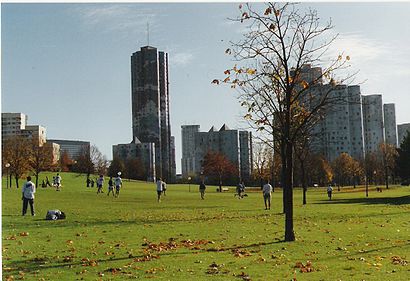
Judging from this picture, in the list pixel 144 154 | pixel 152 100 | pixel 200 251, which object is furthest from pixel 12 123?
pixel 200 251

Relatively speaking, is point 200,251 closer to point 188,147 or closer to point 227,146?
point 227,146

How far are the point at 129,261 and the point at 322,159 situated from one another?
329 feet

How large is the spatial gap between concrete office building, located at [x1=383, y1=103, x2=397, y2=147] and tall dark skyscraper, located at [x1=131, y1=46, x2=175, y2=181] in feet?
192

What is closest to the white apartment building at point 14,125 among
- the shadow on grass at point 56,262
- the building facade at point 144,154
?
the building facade at point 144,154

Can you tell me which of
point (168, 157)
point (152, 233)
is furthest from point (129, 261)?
point (168, 157)

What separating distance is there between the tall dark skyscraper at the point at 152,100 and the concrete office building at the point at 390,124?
58625 millimetres

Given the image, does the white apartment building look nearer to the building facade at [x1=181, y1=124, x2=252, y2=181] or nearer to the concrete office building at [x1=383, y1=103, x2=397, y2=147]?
the building facade at [x1=181, y1=124, x2=252, y2=181]

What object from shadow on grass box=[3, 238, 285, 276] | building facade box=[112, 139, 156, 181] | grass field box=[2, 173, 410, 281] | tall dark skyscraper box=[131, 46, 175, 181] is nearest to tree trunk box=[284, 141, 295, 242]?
grass field box=[2, 173, 410, 281]

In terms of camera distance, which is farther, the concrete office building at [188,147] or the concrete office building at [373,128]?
the concrete office building at [188,147]

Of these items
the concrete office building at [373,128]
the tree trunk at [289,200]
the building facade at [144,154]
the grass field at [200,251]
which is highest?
the concrete office building at [373,128]

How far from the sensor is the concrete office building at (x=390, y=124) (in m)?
138

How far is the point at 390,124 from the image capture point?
142 metres

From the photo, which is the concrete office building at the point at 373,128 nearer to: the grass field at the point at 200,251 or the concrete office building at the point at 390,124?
the concrete office building at the point at 390,124

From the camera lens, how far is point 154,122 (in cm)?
13912
